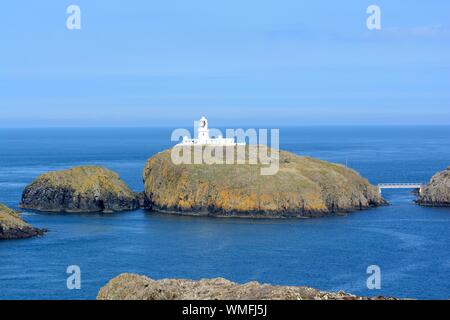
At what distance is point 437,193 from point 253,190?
2531cm

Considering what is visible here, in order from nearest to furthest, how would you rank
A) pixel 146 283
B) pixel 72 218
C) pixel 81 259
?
pixel 146 283
pixel 81 259
pixel 72 218

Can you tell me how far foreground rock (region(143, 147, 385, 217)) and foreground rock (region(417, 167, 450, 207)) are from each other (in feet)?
18.3

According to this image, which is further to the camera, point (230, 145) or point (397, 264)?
point (230, 145)

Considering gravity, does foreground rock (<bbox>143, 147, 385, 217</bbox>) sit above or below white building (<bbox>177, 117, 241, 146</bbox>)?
below

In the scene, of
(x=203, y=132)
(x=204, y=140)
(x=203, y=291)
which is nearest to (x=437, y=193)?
(x=204, y=140)

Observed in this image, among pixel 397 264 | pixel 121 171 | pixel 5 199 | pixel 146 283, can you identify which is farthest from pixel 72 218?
pixel 146 283

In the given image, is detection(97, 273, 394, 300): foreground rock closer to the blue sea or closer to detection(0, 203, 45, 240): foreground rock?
the blue sea

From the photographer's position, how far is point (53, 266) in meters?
66.4

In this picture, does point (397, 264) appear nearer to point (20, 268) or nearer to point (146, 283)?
point (20, 268)

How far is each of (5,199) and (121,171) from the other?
42548 mm

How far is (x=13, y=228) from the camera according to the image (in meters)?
79.9

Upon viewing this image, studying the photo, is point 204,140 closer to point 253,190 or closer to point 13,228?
point 253,190

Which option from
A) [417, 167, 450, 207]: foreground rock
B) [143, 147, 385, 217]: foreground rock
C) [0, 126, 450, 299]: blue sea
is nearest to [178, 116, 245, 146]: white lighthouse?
[143, 147, 385, 217]: foreground rock

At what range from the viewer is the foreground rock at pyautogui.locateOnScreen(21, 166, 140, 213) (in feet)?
334
